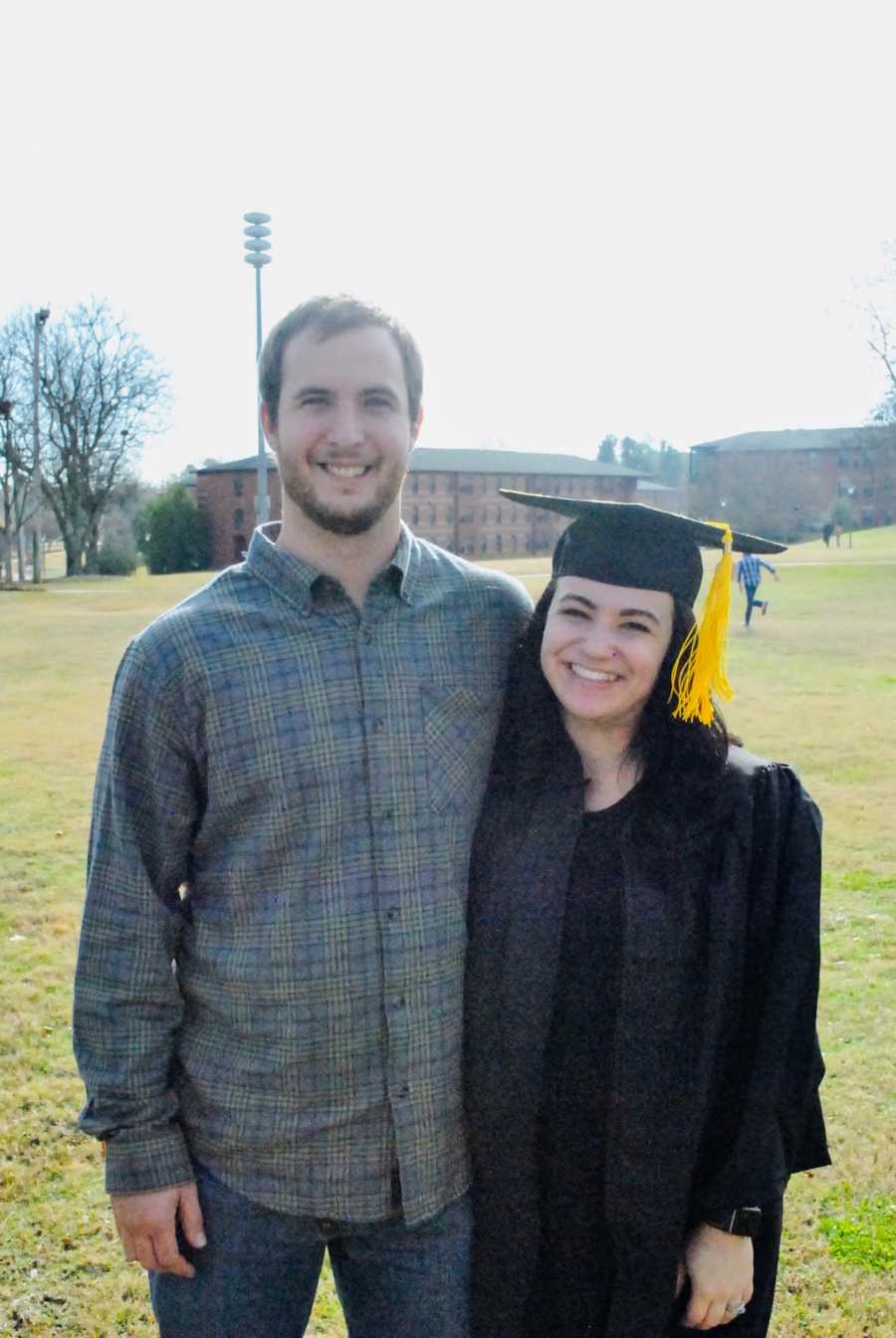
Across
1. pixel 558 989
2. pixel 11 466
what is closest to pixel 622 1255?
pixel 558 989

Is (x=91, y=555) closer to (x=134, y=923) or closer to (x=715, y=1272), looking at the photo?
(x=134, y=923)

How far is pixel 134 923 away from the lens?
2.01 metres

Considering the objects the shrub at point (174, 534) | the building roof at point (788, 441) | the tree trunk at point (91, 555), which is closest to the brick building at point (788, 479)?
the building roof at point (788, 441)

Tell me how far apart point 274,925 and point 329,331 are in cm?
111

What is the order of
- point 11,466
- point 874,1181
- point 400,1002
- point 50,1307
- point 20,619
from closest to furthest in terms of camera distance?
1. point 400,1002
2. point 50,1307
3. point 874,1181
4. point 20,619
5. point 11,466

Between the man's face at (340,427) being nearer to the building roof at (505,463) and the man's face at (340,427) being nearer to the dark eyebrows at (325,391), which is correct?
the dark eyebrows at (325,391)

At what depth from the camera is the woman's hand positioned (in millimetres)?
2047

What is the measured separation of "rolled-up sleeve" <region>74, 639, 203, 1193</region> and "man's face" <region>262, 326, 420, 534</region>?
1.44ft

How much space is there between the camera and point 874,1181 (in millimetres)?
3660

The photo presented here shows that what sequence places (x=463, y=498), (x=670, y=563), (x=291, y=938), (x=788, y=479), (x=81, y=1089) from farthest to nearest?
(x=788, y=479)
(x=463, y=498)
(x=81, y=1089)
(x=670, y=563)
(x=291, y=938)

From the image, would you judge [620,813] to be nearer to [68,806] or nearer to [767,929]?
[767,929]

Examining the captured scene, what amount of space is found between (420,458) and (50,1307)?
2716 inches

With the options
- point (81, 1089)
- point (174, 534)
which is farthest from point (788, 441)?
point (81, 1089)

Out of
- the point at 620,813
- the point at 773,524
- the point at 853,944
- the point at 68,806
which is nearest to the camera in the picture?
the point at 620,813
